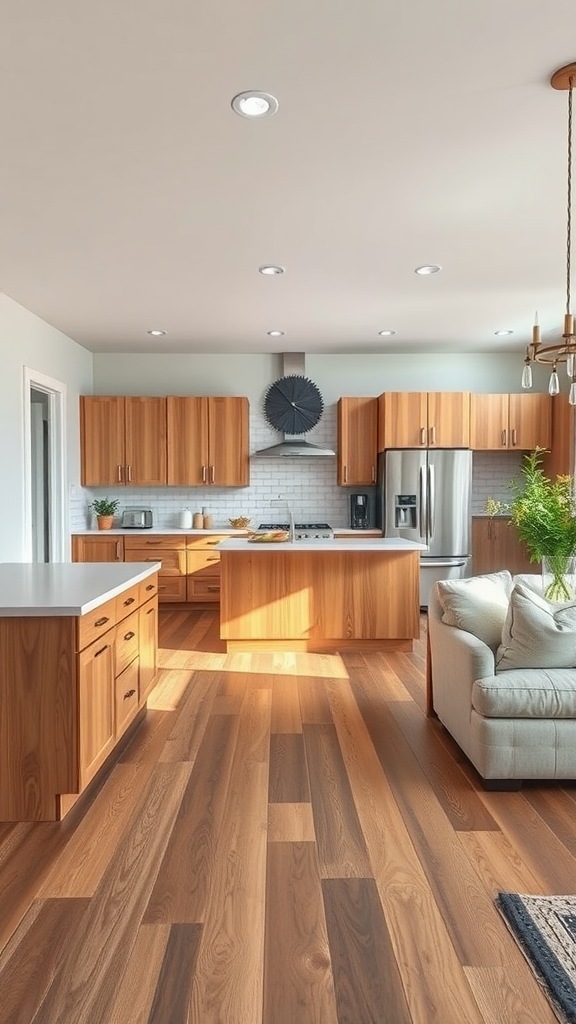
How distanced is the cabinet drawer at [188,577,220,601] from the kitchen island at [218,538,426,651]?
154cm

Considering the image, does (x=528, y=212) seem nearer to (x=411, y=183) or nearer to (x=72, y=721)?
(x=411, y=183)

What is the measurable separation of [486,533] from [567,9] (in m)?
5.02


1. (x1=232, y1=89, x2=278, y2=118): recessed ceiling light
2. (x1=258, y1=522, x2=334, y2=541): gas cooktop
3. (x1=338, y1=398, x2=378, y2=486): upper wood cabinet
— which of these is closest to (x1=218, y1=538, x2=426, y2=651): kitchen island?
(x1=258, y1=522, x2=334, y2=541): gas cooktop

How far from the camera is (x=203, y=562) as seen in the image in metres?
6.17

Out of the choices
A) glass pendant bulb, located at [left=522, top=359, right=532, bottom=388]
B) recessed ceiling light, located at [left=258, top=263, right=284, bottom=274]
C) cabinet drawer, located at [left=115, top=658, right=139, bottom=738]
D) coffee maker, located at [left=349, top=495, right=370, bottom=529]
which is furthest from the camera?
coffee maker, located at [left=349, top=495, right=370, bottom=529]

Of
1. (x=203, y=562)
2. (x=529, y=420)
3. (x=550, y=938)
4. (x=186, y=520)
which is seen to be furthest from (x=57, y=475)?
(x=550, y=938)

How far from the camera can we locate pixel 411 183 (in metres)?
2.99

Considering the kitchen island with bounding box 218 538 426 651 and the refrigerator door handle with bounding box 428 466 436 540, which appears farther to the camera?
the refrigerator door handle with bounding box 428 466 436 540

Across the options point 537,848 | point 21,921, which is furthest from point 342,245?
point 21,921

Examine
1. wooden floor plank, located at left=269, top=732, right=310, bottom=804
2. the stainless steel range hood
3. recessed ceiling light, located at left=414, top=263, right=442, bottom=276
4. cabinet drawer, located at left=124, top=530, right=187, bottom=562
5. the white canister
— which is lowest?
wooden floor plank, located at left=269, top=732, right=310, bottom=804

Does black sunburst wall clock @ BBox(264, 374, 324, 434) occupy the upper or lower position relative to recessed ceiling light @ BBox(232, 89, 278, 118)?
lower

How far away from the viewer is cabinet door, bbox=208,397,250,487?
639cm

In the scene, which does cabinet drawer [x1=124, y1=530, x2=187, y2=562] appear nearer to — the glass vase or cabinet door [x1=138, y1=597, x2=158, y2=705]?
cabinet door [x1=138, y1=597, x2=158, y2=705]

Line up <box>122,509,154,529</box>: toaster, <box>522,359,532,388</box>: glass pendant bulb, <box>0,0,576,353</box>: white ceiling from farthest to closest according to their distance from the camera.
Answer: <box>122,509,154,529</box>: toaster → <box>522,359,532,388</box>: glass pendant bulb → <box>0,0,576,353</box>: white ceiling
